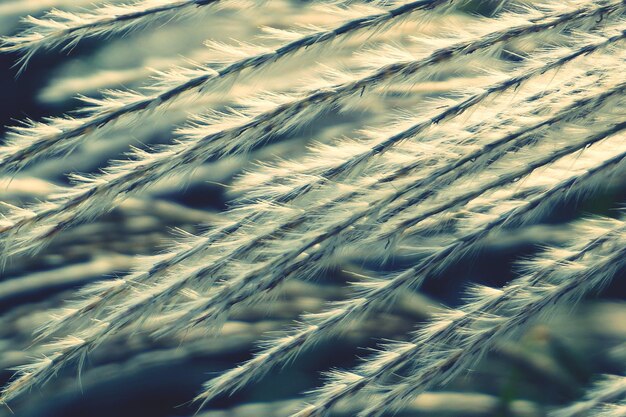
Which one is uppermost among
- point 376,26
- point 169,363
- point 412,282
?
point 376,26

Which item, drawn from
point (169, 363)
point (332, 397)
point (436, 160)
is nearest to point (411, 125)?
point (436, 160)

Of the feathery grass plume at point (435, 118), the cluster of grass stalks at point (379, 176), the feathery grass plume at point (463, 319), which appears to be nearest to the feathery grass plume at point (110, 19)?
the cluster of grass stalks at point (379, 176)

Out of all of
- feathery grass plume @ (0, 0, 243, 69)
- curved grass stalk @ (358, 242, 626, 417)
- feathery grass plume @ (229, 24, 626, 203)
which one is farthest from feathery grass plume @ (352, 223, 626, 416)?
feathery grass plume @ (0, 0, 243, 69)

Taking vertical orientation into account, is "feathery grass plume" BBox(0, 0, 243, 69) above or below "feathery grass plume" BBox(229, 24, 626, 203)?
above

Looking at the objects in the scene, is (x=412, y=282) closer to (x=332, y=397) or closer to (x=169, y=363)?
(x=332, y=397)

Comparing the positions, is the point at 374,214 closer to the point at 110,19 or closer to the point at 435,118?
the point at 435,118

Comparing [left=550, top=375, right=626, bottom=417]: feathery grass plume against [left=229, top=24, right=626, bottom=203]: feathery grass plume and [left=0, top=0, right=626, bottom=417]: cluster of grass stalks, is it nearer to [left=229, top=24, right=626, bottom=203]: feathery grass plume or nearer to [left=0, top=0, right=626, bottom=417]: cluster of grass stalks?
[left=0, top=0, right=626, bottom=417]: cluster of grass stalks

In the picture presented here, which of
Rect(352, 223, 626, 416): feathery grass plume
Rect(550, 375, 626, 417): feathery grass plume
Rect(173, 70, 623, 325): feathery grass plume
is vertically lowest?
Rect(550, 375, 626, 417): feathery grass plume
